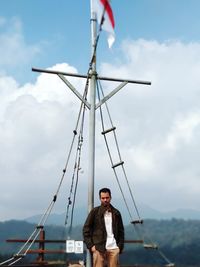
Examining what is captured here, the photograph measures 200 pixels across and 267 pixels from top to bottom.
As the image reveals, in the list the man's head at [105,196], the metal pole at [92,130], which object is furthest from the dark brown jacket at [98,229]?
the metal pole at [92,130]

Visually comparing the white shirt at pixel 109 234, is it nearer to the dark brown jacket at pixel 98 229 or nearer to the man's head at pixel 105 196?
the dark brown jacket at pixel 98 229

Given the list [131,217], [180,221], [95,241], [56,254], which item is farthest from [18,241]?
[180,221]

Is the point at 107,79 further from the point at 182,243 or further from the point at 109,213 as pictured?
the point at 182,243

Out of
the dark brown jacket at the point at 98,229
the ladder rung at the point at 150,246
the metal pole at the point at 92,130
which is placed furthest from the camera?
the ladder rung at the point at 150,246

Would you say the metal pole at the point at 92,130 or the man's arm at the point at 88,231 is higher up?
the metal pole at the point at 92,130

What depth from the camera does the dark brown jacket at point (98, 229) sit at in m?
8.46

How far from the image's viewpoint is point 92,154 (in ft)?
34.1

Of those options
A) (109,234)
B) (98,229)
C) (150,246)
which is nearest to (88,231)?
(98,229)

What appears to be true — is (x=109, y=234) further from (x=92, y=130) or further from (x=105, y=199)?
(x=92, y=130)

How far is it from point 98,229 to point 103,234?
12cm

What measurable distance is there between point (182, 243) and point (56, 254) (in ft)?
441

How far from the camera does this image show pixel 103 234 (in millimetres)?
8484

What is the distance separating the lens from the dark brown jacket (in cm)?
846

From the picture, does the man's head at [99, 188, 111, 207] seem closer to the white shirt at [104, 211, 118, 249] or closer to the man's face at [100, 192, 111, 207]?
the man's face at [100, 192, 111, 207]
